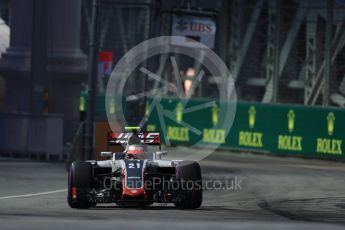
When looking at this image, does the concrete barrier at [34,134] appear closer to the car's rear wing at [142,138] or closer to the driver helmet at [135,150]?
the car's rear wing at [142,138]

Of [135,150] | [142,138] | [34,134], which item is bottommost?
[135,150]

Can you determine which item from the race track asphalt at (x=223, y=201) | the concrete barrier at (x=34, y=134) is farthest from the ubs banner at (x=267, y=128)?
the concrete barrier at (x=34, y=134)

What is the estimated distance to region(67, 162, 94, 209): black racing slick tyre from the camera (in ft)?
60.2

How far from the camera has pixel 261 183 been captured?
27.3m

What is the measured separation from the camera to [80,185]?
18375mm

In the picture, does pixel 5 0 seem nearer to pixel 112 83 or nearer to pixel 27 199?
pixel 112 83

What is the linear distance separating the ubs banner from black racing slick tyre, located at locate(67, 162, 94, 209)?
19373 millimetres

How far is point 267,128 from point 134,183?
2221 cm

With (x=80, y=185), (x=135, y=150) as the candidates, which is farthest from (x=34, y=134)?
(x=80, y=185)

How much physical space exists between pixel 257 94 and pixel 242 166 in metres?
12.9

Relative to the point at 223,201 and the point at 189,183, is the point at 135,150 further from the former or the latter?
the point at 223,201

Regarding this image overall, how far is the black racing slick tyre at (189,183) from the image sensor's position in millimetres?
18453

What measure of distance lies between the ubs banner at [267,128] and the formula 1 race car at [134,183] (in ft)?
61.5

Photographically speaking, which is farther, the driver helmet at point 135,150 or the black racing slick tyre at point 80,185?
the driver helmet at point 135,150
